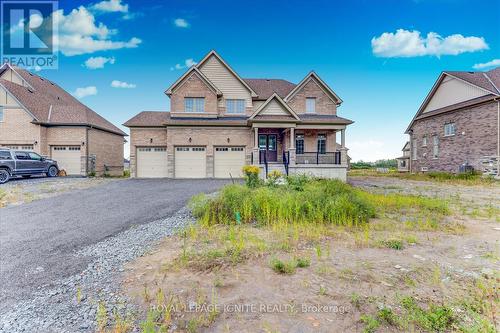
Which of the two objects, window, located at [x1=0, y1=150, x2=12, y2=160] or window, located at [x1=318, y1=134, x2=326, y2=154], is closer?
window, located at [x1=0, y1=150, x2=12, y2=160]

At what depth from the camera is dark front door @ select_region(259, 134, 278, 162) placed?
60.7 feet

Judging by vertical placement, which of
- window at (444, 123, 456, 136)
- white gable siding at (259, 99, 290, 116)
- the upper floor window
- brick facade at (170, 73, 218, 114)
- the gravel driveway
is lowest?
the gravel driveway

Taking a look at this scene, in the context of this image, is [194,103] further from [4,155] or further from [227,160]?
[4,155]

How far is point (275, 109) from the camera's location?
655 inches

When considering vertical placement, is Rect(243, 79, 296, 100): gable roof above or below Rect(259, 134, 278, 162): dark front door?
above

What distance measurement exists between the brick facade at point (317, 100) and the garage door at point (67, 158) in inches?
667

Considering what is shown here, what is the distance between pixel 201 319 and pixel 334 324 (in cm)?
126

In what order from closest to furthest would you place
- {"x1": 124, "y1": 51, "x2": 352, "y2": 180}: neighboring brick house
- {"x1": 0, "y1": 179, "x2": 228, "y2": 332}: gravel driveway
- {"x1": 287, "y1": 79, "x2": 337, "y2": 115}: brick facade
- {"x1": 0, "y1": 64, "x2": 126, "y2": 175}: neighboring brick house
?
1. {"x1": 0, "y1": 179, "x2": 228, "y2": 332}: gravel driveway
2. {"x1": 124, "y1": 51, "x2": 352, "y2": 180}: neighboring brick house
3. {"x1": 0, "y1": 64, "x2": 126, "y2": 175}: neighboring brick house
4. {"x1": 287, "y1": 79, "x2": 337, "y2": 115}: brick facade

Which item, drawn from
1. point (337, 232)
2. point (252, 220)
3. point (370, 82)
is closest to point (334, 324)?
point (337, 232)

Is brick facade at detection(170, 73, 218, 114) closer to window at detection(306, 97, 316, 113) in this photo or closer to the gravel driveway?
window at detection(306, 97, 316, 113)

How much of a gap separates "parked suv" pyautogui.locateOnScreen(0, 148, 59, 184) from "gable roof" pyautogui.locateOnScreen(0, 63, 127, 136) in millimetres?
3845

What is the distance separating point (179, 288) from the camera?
9.25 ft

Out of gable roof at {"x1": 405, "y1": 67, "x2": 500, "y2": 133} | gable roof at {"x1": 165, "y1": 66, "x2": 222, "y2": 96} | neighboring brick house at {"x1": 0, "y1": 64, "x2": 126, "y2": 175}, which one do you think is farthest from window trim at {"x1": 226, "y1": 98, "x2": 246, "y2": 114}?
gable roof at {"x1": 405, "y1": 67, "x2": 500, "y2": 133}

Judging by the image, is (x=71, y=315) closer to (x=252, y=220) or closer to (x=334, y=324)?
(x=334, y=324)
